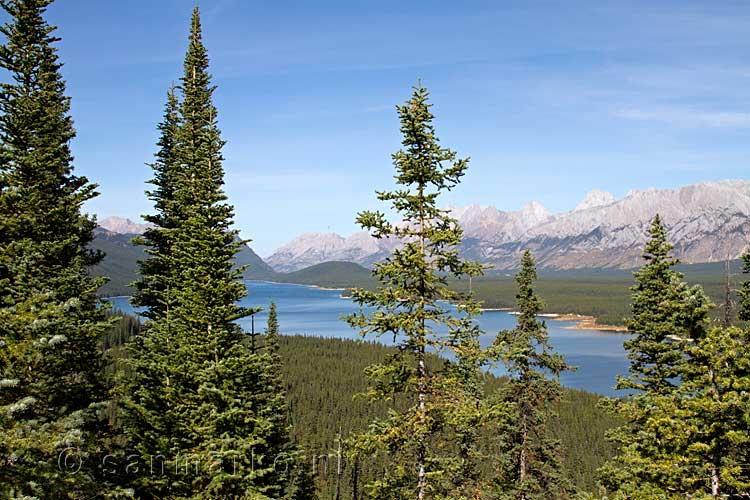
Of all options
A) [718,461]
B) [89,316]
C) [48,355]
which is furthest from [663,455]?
[89,316]

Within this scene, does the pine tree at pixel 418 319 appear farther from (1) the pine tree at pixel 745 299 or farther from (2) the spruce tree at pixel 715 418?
(1) the pine tree at pixel 745 299

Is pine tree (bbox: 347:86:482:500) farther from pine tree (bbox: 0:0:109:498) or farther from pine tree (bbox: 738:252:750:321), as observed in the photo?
pine tree (bbox: 738:252:750:321)

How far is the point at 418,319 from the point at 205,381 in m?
8.67

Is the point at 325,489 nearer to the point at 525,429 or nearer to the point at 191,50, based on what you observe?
the point at 525,429

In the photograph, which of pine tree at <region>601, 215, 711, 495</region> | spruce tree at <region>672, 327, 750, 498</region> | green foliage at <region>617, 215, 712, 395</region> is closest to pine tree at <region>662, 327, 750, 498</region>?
spruce tree at <region>672, 327, 750, 498</region>

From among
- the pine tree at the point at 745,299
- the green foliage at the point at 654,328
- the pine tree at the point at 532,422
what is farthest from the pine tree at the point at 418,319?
the pine tree at the point at 745,299

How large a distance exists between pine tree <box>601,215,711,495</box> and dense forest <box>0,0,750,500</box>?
7 cm

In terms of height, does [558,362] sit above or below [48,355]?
below

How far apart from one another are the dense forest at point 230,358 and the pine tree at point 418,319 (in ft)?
0.18

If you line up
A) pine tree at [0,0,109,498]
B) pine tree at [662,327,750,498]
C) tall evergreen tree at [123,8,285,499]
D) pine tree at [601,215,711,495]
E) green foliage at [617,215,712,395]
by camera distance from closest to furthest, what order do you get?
pine tree at [0,0,109,498] < pine tree at [662,327,750,498] < pine tree at [601,215,711,495] < tall evergreen tree at [123,8,285,499] < green foliage at [617,215,712,395]

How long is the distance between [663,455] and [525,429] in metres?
13.1

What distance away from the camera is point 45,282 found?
15.2 metres

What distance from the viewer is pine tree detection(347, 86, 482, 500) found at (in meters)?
13.1

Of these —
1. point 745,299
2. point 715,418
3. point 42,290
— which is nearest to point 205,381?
point 42,290
